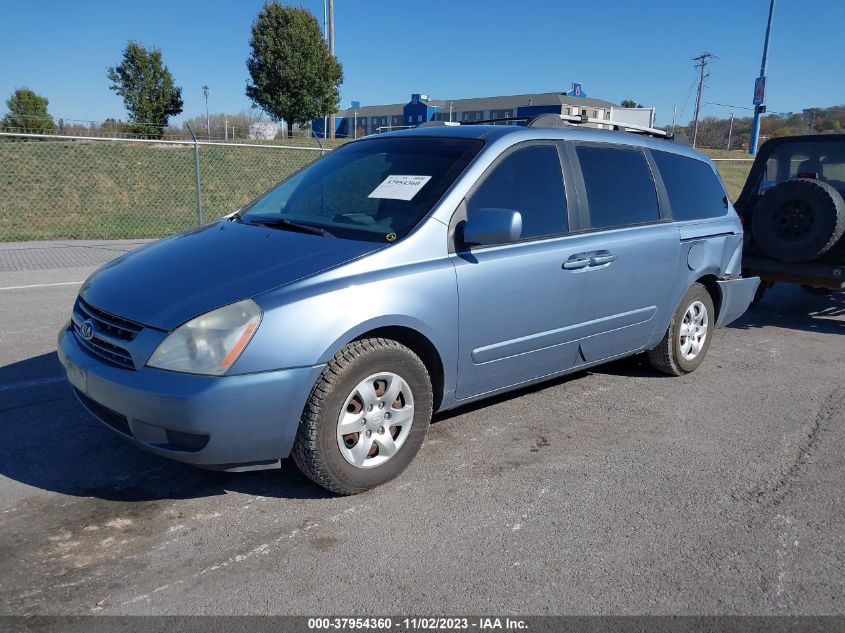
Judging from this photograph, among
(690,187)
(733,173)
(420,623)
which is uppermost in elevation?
(690,187)

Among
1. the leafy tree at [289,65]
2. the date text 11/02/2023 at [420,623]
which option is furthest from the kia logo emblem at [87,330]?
the leafy tree at [289,65]

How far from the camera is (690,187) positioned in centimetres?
536

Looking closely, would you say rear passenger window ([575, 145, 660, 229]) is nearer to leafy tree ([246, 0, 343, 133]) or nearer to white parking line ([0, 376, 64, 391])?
white parking line ([0, 376, 64, 391])

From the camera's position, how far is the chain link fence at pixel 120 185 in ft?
49.5

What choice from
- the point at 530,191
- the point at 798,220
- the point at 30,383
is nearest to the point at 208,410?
the point at 530,191

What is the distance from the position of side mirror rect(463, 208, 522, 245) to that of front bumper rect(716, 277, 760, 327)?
2794 millimetres

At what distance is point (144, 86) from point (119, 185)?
45.8 feet

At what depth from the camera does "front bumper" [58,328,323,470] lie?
111 inches

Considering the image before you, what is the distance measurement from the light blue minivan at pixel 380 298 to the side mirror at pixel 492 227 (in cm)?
1

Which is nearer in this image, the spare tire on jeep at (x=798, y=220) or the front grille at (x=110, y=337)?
the front grille at (x=110, y=337)

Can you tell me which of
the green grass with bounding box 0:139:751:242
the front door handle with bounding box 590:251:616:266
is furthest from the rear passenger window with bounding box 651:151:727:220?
the green grass with bounding box 0:139:751:242

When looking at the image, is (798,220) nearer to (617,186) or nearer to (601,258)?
(617,186)

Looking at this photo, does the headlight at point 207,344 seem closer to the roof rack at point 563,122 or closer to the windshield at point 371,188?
the windshield at point 371,188

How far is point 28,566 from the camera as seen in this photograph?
2.69 meters
